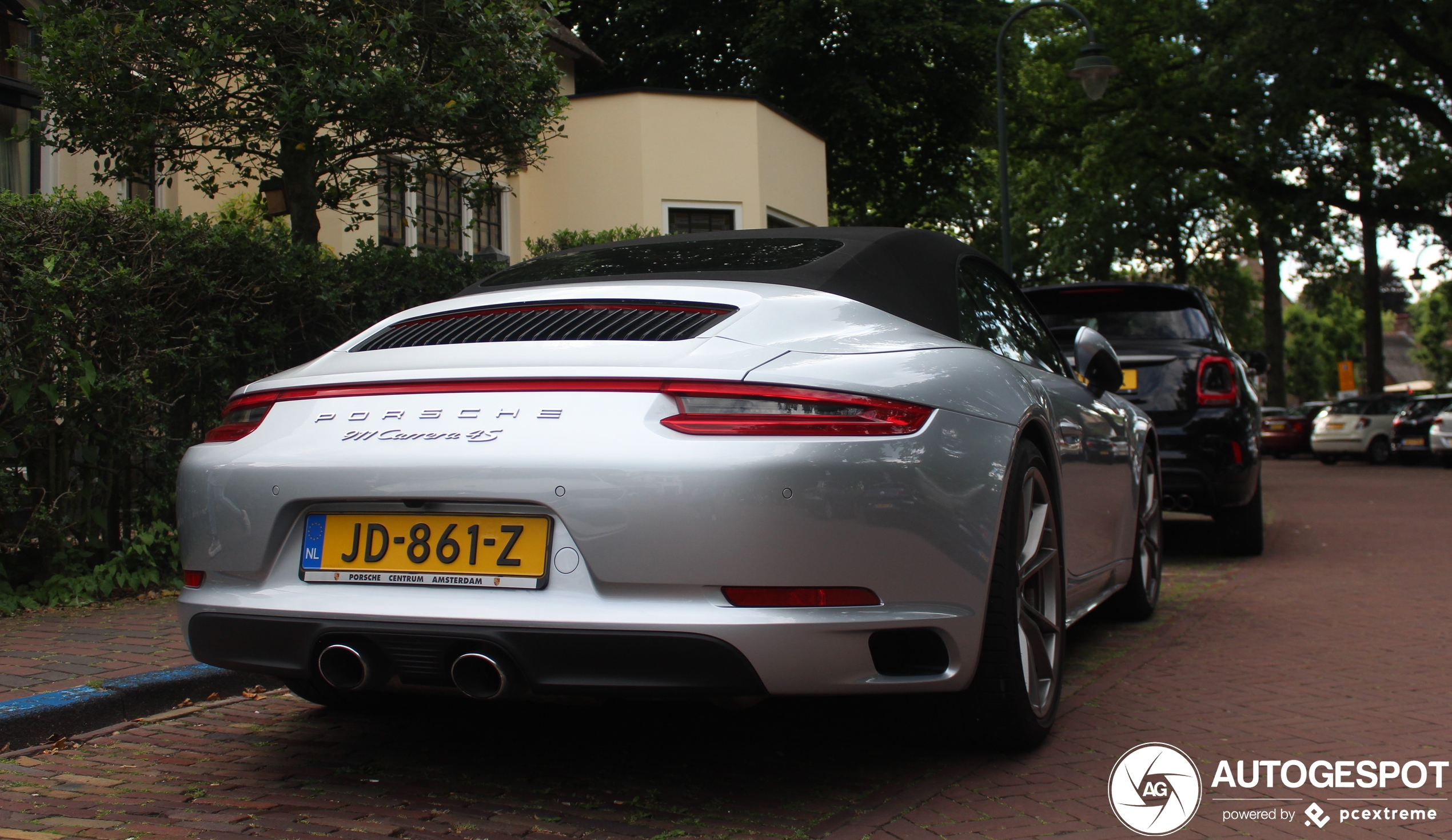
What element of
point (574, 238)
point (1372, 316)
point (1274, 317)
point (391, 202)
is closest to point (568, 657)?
point (391, 202)

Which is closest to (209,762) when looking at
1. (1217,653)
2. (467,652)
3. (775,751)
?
(467,652)

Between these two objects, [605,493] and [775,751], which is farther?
[775,751]

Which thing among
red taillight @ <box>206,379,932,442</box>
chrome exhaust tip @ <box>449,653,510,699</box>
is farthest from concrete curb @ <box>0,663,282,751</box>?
red taillight @ <box>206,379,932,442</box>

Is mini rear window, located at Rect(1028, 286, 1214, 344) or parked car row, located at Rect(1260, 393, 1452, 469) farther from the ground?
mini rear window, located at Rect(1028, 286, 1214, 344)

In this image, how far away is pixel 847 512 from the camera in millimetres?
2707

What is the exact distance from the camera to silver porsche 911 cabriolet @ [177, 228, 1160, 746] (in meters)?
2.65

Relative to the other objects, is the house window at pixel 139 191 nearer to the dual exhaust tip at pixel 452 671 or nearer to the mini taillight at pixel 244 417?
the mini taillight at pixel 244 417

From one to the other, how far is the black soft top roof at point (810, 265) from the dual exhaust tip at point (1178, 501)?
13.8ft

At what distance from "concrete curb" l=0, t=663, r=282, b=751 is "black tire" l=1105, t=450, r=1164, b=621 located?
11.9 feet

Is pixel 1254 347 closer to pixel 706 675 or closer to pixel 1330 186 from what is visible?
pixel 1330 186

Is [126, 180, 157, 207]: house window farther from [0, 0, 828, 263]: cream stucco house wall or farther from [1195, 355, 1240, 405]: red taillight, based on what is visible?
[1195, 355, 1240, 405]: red taillight

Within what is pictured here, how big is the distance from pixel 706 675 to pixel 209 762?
5.75ft

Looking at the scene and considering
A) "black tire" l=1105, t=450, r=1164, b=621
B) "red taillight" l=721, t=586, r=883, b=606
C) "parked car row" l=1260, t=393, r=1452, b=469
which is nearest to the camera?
"red taillight" l=721, t=586, r=883, b=606

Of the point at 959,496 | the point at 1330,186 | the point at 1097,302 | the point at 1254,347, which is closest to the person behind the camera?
the point at 959,496
